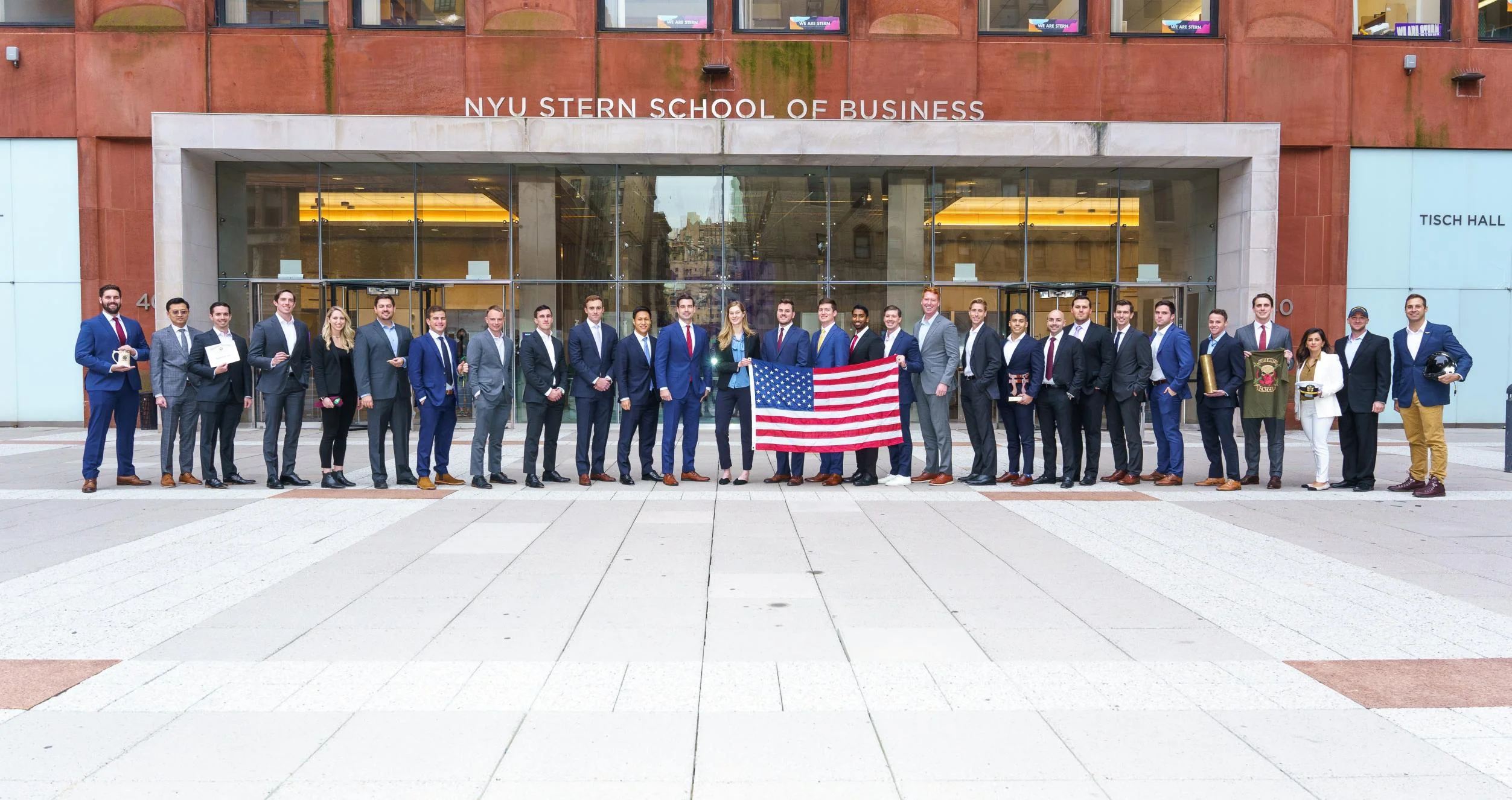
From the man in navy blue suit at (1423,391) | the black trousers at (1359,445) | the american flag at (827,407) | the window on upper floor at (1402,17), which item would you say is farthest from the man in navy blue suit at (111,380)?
the window on upper floor at (1402,17)

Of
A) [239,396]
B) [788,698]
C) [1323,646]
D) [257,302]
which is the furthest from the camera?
[257,302]

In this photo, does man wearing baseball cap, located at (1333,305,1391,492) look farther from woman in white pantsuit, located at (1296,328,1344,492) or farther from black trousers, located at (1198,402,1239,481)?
black trousers, located at (1198,402,1239,481)

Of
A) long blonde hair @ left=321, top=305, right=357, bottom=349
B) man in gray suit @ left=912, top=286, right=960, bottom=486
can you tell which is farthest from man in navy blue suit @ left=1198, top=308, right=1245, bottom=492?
long blonde hair @ left=321, top=305, right=357, bottom=349

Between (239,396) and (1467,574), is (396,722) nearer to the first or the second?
(1467,574)

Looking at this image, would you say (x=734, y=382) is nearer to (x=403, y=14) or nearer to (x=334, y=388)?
(x=334, y=388)

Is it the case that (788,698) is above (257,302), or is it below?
below

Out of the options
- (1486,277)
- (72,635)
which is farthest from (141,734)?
(1486,277)

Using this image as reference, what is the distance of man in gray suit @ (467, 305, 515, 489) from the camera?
1140cm

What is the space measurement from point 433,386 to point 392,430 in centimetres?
64

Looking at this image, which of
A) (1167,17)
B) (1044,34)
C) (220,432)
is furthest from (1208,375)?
(220,432)

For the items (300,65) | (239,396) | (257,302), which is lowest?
(239,396)

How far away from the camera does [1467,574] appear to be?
6.82m

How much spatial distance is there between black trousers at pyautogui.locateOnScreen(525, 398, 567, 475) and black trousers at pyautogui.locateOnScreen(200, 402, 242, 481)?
125 inches

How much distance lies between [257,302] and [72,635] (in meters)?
16.5
